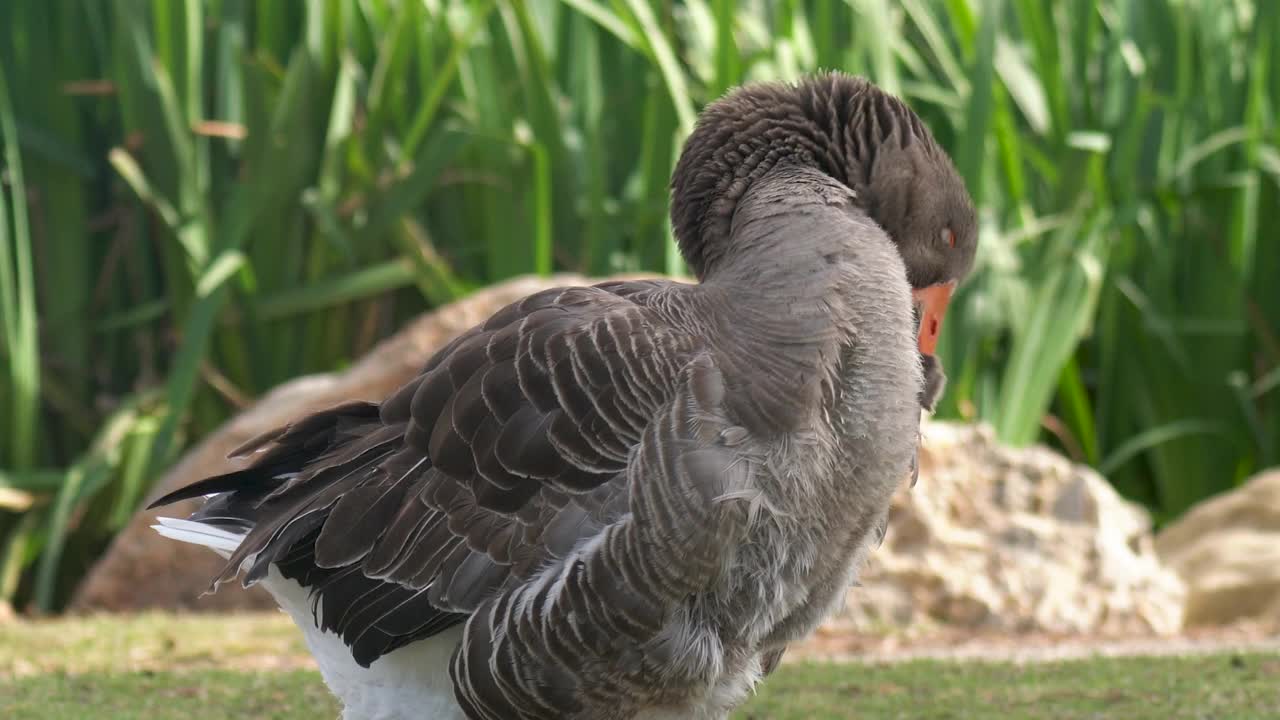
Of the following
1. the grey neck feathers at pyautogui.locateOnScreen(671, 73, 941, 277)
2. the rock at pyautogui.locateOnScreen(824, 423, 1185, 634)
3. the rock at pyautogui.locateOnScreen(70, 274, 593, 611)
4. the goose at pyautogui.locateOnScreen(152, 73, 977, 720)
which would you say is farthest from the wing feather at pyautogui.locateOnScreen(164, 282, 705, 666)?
the rock at pyautogui.locateOnScreen(70, 274, 593, 611)

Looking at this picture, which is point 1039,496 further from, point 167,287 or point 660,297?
point 167,287

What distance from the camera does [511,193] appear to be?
338 inches

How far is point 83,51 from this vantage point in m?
8.98

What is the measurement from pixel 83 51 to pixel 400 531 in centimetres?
625

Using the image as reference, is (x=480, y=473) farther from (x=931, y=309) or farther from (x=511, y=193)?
(x=511, y=193)

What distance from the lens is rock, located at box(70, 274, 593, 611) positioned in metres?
7.75

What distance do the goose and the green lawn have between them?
4.13 ft

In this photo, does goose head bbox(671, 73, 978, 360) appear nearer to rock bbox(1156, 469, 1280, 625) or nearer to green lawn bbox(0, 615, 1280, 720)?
green lawn bbox(0, 615, 1280, 720)

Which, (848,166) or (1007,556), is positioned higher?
(848,166)

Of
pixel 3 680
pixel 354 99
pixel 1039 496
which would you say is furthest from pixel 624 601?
pixel 354 99

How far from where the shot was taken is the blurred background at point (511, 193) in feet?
27.2

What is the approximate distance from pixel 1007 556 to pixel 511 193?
132 inches

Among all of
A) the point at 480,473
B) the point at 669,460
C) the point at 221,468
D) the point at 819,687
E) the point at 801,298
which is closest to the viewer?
the point at 669,460

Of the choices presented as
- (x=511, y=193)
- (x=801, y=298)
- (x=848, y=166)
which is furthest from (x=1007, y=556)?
(x=801, y=298)
